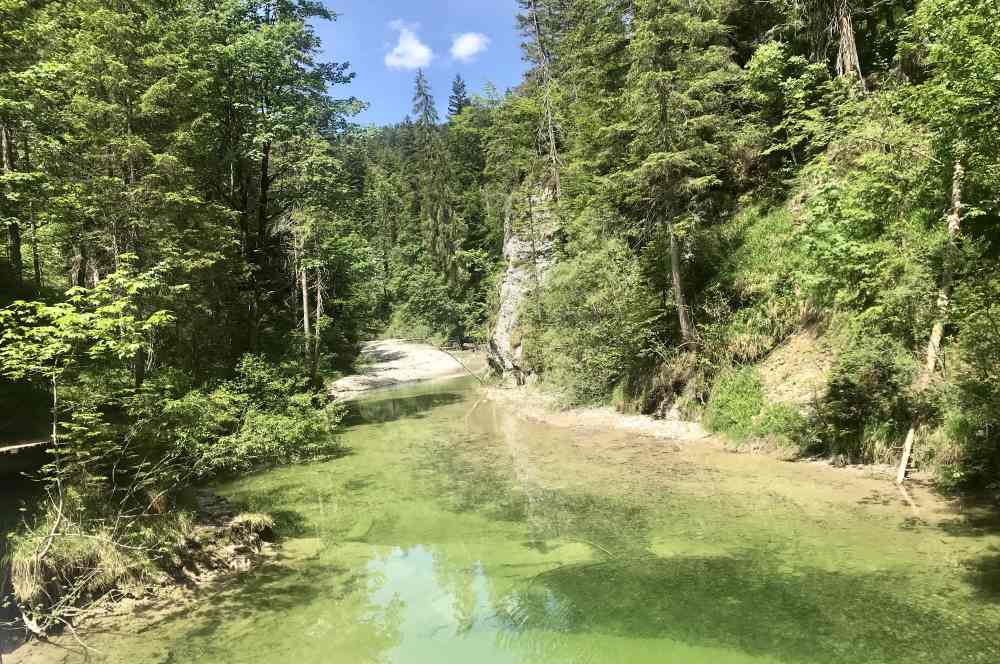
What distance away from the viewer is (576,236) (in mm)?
23844

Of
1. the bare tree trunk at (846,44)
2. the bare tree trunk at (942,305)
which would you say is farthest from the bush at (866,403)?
the bare tree trunk at (846,44)

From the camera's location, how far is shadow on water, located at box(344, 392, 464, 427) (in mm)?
24766

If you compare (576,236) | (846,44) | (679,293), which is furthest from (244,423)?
(846,44)

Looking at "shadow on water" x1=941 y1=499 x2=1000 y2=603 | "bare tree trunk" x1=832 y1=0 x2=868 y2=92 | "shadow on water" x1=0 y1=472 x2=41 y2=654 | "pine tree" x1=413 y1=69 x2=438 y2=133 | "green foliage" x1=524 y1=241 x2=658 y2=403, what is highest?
"pine tree" x1=413 y1=69 x2=438 y2=133

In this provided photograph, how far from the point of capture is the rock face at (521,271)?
95.8 ft

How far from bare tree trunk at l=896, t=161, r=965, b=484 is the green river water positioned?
0.83 m

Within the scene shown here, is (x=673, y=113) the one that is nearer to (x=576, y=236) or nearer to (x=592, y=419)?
(x=576, y=236)

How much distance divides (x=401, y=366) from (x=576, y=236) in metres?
23.6

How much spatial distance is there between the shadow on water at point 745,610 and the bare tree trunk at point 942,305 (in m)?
4.37

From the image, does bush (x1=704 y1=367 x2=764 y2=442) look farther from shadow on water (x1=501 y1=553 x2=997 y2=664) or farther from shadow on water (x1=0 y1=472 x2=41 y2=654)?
shadow on water (x1=0 y1=472 x2=41 y2=654)

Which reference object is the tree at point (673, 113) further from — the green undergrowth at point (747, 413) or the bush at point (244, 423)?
the bush at point (244, 423)

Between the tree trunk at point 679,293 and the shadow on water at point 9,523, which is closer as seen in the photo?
the shadow on water at point 9,523

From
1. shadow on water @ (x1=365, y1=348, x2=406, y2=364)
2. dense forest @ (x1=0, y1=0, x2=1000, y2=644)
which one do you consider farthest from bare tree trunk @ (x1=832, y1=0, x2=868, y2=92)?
shadow on water @ (x1=365, y1=348, x2=406, y2=364)

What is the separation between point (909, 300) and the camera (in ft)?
33.3
